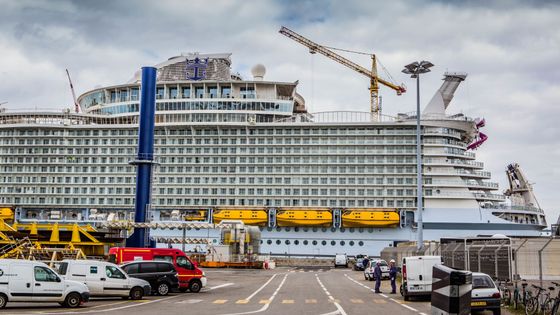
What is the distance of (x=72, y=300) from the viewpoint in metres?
20.6

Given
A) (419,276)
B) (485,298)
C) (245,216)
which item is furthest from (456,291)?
(245,216)

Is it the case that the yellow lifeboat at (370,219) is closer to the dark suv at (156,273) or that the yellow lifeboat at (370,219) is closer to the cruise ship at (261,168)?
the cruise ship at (261,168)

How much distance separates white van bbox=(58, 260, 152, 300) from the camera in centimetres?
2430

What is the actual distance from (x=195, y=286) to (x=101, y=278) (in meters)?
6.84

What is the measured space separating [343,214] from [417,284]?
1952 inches

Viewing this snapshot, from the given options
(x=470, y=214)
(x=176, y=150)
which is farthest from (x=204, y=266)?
(x=470, y=214)

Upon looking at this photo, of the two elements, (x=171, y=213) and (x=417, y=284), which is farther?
(x=171, y=213)

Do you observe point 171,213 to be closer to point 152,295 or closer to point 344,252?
point 344,252

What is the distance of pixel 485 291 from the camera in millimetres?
18984

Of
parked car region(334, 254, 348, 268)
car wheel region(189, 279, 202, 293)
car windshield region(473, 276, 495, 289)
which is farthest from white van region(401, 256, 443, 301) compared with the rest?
parked car region(334, 254, 348, 268)

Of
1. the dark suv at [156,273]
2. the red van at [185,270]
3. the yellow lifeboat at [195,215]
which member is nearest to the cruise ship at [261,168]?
the yellow lifeboat at [195,215]

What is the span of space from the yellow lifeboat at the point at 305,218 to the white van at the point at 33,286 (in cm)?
5376

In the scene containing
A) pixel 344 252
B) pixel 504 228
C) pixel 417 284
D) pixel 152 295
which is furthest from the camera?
pixel 344 252

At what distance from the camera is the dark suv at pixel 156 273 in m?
27.7
